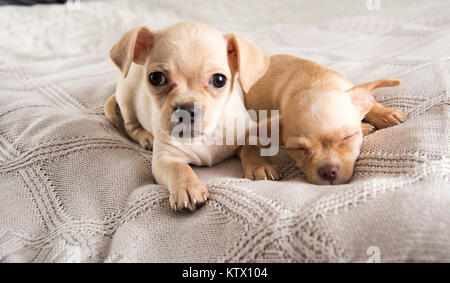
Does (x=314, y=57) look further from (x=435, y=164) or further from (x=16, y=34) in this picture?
(x=16, y=34)

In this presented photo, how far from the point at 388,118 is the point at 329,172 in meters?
0.41

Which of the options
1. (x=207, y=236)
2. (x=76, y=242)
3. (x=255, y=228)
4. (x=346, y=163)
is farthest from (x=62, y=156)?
(x=346, y=163)

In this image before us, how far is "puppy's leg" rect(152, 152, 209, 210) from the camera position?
1246 mm

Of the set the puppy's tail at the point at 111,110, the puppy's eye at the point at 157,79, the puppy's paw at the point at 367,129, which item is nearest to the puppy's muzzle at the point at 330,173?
the puppy's paw at the point at 367,129

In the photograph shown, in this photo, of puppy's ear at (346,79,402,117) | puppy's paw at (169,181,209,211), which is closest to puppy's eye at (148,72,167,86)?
puppy's paw at (169,181,209,211)

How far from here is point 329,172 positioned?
136 cm

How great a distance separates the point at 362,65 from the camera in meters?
2.31

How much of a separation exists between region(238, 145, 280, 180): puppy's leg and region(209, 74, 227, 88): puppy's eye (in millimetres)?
308

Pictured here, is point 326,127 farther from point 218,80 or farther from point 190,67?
point 190,67

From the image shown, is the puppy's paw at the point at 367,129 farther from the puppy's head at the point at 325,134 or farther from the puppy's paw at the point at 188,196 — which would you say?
the puppy's paw at the point at 188,196

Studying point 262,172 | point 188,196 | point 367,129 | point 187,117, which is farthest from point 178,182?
point 367,129

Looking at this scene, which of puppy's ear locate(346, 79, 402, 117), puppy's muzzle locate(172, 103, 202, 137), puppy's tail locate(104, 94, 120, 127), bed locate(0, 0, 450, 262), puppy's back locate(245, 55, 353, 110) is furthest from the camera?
puppy's tail locate(104, 94, 120, 127)

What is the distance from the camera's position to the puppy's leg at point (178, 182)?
125cm

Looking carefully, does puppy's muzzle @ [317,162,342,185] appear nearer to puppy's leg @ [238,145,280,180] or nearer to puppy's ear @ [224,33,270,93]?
puppy's leg @ [238,145,280,180]
